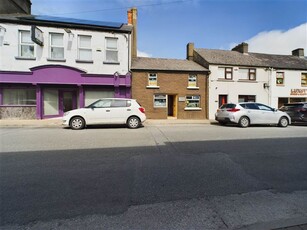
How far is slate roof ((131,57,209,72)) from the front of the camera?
17.0 meters

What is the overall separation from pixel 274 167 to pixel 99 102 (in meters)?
8.86

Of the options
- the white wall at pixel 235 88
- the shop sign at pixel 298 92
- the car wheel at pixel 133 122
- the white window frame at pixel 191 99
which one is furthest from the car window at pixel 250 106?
the shop sign at pixel 298 92

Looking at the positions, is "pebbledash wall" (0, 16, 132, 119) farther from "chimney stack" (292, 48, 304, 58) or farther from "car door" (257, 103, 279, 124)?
"chimney stack" (292, 48, 304, 58)

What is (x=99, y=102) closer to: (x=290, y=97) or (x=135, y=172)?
(x=135, y=172)

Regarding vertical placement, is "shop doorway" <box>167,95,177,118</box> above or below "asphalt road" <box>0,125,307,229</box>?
above

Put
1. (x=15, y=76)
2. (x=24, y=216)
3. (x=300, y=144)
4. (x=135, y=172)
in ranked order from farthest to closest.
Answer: (x=15, y=76) → (x=300, y=144) → (x=135, y=172) → (x=24, y=216)

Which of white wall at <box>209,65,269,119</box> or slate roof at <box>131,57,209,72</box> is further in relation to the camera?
white wall at <box>209,65,269,119</box>

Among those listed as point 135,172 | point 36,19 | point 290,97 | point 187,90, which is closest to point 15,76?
point 36,19

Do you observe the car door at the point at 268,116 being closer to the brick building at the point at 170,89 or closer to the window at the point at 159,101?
the brick building at the point at 170,89

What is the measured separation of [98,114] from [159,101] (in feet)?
23.4

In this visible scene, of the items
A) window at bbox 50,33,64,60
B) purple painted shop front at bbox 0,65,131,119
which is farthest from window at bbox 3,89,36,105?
window at bbox 50,33,64,60

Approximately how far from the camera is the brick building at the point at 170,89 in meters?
16.6

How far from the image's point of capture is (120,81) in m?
15.9

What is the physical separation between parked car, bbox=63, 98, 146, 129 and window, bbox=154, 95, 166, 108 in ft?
18.0
